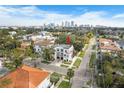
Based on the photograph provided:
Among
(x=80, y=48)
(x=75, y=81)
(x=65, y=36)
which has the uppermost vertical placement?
(x=65, y=36)

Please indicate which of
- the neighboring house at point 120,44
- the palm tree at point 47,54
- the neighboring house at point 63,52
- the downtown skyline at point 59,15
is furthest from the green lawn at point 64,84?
the neighboring house at point 120,44

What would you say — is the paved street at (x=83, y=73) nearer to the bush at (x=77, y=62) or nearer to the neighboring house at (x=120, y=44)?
the bush at (x=77, y=62)

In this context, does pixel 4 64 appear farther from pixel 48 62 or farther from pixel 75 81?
pixel 75 81

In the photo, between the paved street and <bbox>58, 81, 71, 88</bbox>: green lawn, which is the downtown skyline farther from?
<bbox>58, 81, 71, 88</bbox>: green lawn

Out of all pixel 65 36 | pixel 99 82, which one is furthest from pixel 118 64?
pixel 65 36

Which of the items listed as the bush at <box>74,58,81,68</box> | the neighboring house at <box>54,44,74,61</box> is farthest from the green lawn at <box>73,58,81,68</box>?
the neighboring house at <box>54,44,74,61</box>

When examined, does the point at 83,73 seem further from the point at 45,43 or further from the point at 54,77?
the point at 45,43
